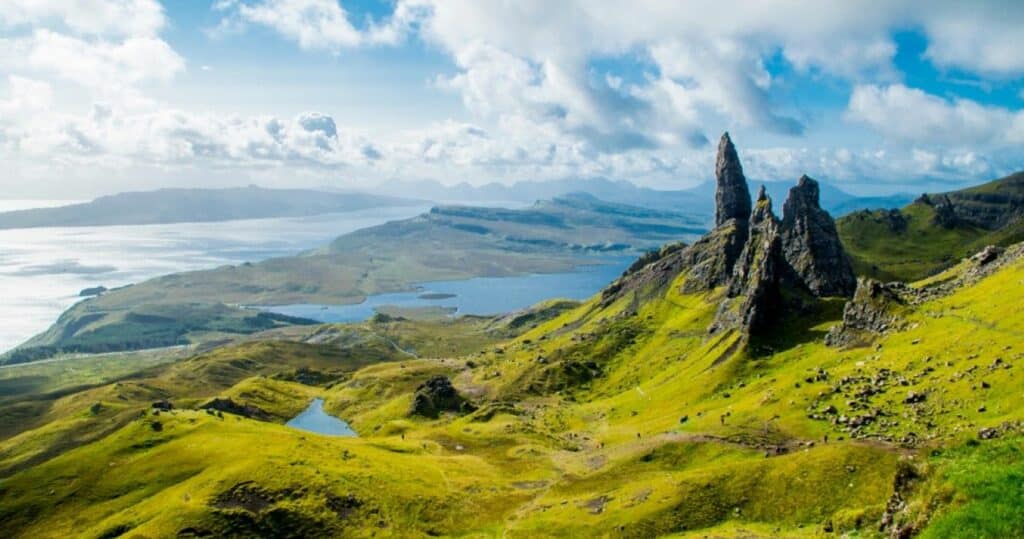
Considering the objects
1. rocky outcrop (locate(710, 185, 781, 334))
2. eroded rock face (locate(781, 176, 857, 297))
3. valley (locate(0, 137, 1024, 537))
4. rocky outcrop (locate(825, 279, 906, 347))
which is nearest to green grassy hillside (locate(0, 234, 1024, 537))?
valley (locate(0, 137, 1024, 537))

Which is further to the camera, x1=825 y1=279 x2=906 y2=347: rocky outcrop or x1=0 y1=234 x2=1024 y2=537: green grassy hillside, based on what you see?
x1=825 y1=279 x2=906 y2=347: rocky outcrop

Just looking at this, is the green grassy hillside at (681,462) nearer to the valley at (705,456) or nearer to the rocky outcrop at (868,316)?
the valley at (705,456)

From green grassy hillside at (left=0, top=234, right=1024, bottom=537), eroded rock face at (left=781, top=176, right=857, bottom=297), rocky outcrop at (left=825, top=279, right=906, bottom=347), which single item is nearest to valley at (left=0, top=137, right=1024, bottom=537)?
green grassy hillside at (left=0, top=234, right=1024, bottom=537)

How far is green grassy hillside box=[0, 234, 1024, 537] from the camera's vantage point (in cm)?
6712

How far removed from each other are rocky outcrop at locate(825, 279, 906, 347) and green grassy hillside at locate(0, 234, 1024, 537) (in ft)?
9.47

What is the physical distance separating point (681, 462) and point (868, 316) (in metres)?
51.5

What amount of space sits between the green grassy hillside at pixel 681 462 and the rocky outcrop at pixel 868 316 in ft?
9.47

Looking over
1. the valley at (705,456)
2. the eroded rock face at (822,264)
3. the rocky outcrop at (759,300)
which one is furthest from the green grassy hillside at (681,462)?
the eroded rock face at (822,264)

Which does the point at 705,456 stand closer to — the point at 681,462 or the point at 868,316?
the point at 681,462

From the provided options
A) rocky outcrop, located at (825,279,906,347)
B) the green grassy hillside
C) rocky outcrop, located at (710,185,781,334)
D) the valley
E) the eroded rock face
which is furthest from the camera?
the eroded rock face

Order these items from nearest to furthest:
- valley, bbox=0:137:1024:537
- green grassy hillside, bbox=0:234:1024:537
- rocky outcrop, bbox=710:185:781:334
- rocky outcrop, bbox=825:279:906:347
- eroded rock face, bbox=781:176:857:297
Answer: green grassy hillside, bbox=0:234:1024:537 → valley, bbox=0:137:1024:537 → rocky outcrop, bbox=825:279:906:347 → rocky outcrop, bbox=710:185:781:334 → eroded rock face, bbox=781:176:857:297

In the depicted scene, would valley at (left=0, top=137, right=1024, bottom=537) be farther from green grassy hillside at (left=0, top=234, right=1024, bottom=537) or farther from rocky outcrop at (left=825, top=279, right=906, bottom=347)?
rocky outcrop at (left=825, top=279, right=906, bottom=347)

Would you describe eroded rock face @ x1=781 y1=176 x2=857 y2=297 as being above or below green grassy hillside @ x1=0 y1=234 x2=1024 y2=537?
above

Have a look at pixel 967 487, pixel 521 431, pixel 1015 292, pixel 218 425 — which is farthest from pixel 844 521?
pixel 218 425
